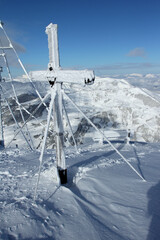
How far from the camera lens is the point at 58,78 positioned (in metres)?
4.79

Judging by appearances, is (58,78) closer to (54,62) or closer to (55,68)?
(55,68)

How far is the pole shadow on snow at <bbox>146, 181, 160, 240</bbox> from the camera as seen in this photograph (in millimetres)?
3404

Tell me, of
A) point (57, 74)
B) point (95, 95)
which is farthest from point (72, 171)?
point (95, 95)

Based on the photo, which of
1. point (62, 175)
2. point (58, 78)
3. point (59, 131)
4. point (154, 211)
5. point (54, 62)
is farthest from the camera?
point (62, 175)

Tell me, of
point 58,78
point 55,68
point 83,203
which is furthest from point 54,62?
point 83,203

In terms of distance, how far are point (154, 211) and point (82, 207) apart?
72.3 inches

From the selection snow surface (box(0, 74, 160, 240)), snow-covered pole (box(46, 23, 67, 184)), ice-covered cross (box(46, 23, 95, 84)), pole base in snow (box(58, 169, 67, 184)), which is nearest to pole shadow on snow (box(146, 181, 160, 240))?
snow surface (box(0, 74, 160, 240))

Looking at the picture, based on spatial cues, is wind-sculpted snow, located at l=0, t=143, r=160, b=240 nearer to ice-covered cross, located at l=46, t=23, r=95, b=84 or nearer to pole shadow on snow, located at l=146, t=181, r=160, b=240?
pole shadow on snow, located at l=146, t=181, r=160, b=240

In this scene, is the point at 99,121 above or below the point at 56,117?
below

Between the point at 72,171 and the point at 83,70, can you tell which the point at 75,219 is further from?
the point at 83,70

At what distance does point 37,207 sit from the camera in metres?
4.11

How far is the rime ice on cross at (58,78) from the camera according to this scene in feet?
13.8

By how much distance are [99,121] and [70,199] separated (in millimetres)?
58428

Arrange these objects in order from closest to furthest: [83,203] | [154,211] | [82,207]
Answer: [154,211], [82,207], [83,203]
